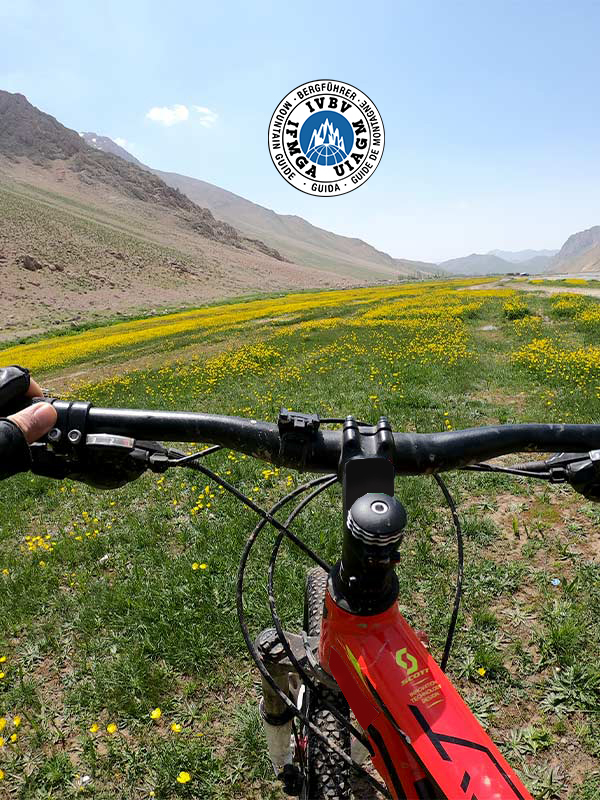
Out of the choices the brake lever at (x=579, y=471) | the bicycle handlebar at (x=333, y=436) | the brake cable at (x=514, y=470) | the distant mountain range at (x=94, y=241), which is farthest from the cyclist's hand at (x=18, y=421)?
the distant mountain range at (x=94, y=241)

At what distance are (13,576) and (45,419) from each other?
5123 millimetres

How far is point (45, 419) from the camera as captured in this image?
1.44 metres

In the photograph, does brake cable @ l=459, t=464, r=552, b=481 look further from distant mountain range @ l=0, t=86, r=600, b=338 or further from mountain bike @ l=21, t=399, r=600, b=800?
distant mountain range @ l=0, t=86, r=600, b=338

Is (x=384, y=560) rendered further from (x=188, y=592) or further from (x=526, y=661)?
(x=188, y=592)

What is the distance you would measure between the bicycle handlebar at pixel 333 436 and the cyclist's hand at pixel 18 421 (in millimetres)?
115

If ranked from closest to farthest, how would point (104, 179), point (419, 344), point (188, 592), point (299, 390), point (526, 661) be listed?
1. point (526, 661)
2. point (188, 592)
3. point (299, 390)
4. point (419, 344)
5. point (104, 179)

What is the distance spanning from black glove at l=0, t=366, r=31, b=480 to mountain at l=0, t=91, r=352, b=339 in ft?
156

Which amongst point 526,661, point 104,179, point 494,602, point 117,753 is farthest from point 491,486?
point 104,179

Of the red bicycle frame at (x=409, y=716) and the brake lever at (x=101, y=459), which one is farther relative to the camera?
the brake lever at (x=101, y=459)

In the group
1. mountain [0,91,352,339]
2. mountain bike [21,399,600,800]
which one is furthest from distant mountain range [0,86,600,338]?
mountain bike [21,399,600,800]

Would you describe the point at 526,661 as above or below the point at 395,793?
below

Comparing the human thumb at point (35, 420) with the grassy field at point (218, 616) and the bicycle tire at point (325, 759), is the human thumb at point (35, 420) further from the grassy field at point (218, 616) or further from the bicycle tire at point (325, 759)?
the grassy field at point (218, 616)

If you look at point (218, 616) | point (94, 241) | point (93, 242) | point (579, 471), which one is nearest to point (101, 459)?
point (579, 471)

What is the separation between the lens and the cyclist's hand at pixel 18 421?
4.23ft
